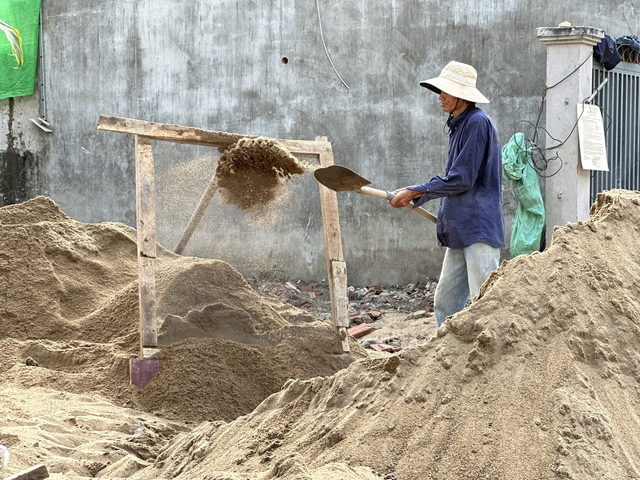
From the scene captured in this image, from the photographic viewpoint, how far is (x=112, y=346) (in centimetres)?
569

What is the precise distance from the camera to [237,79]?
990 cm

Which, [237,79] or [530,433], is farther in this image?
[237,79]

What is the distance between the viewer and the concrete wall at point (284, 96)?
886cm

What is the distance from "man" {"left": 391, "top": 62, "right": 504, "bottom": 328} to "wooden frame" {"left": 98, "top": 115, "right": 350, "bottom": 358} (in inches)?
36.5

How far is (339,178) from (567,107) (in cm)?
302

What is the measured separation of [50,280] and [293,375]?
7.24 feet

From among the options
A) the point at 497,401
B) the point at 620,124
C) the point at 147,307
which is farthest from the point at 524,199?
the point at 497,401

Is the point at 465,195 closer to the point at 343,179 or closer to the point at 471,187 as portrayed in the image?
the point at 471,187

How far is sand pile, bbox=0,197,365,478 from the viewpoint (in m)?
4.38

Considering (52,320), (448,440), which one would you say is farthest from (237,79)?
(448,440)

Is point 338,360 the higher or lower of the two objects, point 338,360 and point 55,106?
the lower

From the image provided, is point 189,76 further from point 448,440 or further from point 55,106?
point 448,440

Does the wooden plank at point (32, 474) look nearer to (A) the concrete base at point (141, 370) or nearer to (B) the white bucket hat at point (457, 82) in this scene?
(A) the concrete base at point (141, 370)

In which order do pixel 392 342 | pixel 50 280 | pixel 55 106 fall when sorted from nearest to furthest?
1. pixel 50 280
2. pixel 392 342
3. pixel 55 106
